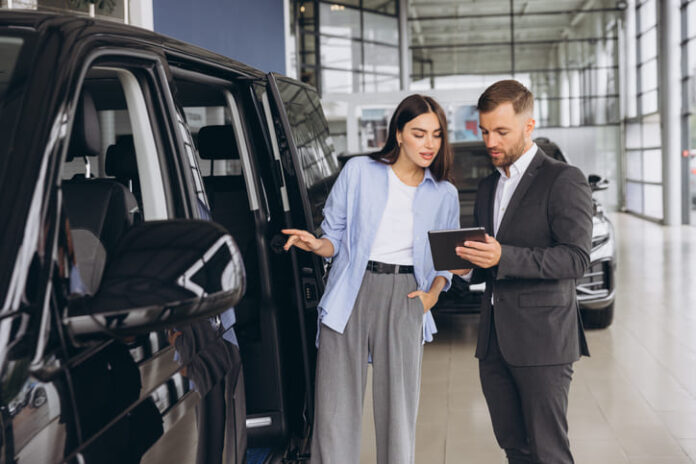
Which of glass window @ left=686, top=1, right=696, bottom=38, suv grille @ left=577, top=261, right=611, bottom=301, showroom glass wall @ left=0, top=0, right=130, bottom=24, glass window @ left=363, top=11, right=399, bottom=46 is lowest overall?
suv grille @ left=577, top=261, right=611, bottom=301

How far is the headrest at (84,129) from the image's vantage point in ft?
5.49

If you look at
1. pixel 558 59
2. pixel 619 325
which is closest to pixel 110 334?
pixel 619 325

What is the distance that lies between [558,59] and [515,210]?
20830 millimetres

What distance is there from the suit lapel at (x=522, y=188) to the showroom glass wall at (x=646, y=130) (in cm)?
Result: 1687

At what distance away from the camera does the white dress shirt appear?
2.63 meters

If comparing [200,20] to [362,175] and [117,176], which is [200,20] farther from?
[117,176]

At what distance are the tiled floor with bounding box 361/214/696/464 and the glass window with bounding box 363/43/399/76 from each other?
520 inches

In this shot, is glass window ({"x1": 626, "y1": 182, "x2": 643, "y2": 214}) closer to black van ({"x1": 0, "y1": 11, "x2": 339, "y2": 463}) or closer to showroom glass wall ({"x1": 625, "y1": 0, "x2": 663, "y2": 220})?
showroom glass wall ({"x1": 625, "y1": 0, "x2": 663, "y2": 220})

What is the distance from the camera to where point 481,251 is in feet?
7.95

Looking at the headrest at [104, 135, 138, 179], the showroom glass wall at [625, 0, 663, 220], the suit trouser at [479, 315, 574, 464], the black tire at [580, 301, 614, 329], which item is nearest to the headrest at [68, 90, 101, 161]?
the headrest at [104, 135, 138, 179]

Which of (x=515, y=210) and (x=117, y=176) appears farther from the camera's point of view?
(x=515, y=210)

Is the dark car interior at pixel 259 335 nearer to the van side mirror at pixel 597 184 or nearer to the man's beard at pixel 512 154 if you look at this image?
the man's beard at pixel 512 154

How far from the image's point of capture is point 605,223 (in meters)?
6.27

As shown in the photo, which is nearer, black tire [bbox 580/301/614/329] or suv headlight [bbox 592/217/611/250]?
suv headlight [bbox 592/217/611/250]
